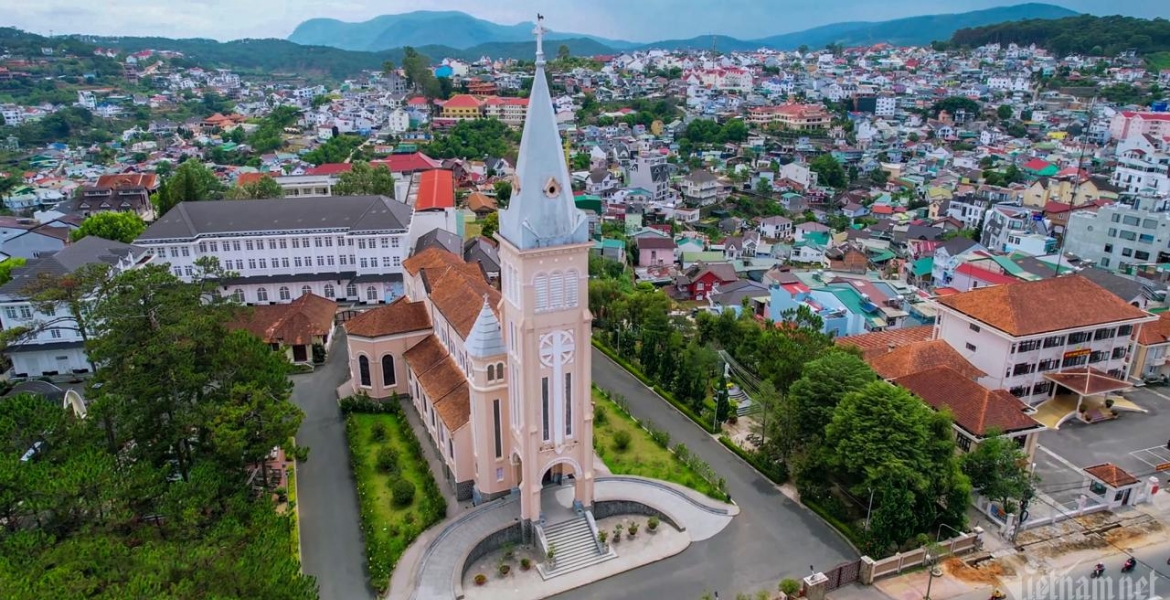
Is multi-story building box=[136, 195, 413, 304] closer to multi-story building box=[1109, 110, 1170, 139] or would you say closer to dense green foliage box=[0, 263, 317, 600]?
dense green foliage box=[0, 263, 317, 600]

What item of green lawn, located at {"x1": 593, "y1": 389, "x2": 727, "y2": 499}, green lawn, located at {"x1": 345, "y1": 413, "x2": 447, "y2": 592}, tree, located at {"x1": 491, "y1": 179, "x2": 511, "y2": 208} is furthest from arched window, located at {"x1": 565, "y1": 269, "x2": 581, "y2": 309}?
tree, located at {"x1": 491, "y1": 179, "x2": 511, "y2": 208}

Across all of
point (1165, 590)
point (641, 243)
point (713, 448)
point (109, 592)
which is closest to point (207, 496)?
point (109, 592)

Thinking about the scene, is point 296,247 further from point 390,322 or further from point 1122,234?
point 1122,234

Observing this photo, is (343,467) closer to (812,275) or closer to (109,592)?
(109,592)

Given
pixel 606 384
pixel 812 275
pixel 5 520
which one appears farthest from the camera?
pixel 812 275

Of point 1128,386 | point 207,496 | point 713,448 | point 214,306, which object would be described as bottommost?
point 713,448

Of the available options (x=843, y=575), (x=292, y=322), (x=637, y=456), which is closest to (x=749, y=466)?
(x=637, y=456)

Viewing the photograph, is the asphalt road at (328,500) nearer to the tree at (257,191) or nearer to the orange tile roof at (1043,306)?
A: the tree at (257,191)
